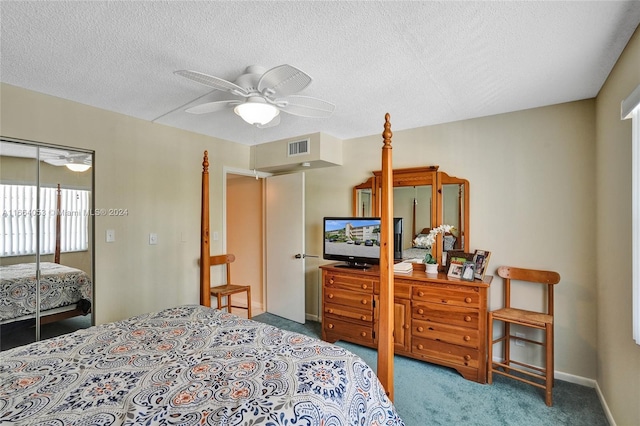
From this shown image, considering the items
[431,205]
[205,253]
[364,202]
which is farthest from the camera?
[364,202]


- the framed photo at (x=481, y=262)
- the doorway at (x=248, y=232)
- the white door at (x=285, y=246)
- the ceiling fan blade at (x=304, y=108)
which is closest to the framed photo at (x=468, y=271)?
the framed photo at (x=481, y=262)

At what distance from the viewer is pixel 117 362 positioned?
146cm

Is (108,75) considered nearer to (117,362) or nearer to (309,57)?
(309,57)

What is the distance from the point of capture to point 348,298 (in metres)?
3.20

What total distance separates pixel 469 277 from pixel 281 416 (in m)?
2.11

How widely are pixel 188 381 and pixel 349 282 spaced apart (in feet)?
6.87

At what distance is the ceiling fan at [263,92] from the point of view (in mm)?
1595

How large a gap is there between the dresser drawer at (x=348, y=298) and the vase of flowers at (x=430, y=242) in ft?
2.05

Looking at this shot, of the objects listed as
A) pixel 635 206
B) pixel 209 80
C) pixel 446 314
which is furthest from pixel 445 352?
pixel 209 80

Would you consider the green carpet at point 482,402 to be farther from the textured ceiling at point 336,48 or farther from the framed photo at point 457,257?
the textured ceiling at point 336,48

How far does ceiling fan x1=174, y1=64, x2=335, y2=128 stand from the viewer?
159 cm

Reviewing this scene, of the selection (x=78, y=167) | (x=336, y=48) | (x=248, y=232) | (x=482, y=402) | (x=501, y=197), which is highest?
(x=336, y=48)

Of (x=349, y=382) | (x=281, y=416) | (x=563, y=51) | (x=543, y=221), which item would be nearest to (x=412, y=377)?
(x=349, y=382)

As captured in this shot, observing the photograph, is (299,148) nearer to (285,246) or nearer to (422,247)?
(285,246)
